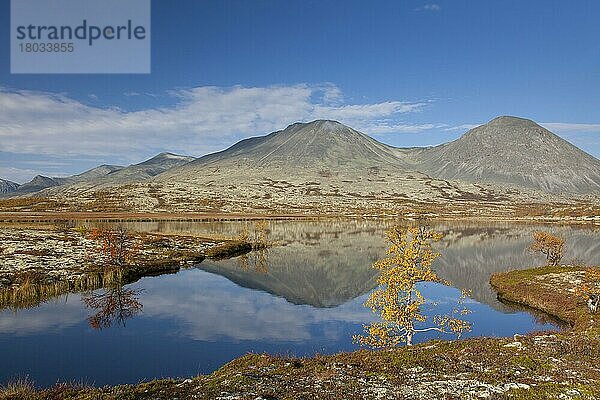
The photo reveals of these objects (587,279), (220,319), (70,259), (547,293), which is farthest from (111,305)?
(587,279)

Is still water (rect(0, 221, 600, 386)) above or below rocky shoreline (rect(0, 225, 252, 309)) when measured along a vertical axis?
below

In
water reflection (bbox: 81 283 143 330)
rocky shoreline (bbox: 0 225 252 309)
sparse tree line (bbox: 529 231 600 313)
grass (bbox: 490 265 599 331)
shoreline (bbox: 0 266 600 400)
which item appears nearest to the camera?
shoreline (bbox: 0 266 600 400)

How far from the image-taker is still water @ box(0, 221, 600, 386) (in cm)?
3103

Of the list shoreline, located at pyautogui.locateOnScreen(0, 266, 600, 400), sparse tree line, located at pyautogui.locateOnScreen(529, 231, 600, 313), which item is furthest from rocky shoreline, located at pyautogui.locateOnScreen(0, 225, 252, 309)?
sparse tree line, located at pyautogui.locateOnScreen(529, 231, 600, 313)

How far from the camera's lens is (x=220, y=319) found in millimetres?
45125

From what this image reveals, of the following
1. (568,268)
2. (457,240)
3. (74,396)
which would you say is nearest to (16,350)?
(74,396)

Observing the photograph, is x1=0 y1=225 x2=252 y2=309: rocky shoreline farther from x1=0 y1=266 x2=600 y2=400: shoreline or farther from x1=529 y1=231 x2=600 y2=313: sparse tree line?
x1=529 y1=231 x2=600 y2=313: sparse tree line

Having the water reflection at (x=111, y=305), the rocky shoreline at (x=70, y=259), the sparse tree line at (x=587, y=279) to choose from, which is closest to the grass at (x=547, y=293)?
the sparse tree line at (x=587, y=279)

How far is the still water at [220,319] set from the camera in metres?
31.0

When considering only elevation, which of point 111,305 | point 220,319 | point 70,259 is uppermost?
point 70,259

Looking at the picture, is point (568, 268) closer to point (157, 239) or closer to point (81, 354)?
point (81, 354)

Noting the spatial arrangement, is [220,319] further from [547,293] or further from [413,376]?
[547,293]

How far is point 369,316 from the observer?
47406 mm

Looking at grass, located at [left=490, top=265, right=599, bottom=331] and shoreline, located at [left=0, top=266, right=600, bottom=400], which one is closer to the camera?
shoreline, located at [left=0, top=266, right=600, bottom=400]
